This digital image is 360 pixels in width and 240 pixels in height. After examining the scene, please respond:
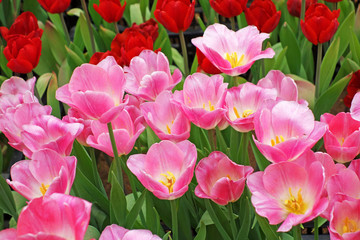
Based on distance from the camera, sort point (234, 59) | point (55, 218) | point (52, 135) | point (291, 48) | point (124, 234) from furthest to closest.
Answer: point (291, 48) < point (234, 59) < point (52, 135) < point (124, 234) < point (55, 218)

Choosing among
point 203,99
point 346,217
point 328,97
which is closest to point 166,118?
point 203,99

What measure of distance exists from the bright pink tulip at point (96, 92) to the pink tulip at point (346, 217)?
0.95 ft

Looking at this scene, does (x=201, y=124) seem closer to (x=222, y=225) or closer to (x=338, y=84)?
(x=222, y=225)

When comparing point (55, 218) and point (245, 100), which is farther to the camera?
point (245, 100)

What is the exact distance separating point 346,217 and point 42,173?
369mm

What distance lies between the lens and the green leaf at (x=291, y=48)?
4.69 ft

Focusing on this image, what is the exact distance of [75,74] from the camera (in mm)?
721

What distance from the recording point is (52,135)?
75 centimetres

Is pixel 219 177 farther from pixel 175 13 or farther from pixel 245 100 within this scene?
pixel 175 13

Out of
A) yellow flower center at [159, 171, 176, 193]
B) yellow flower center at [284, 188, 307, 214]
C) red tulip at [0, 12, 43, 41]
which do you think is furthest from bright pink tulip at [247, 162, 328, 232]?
red tulip at [0, 12, 43, 41]

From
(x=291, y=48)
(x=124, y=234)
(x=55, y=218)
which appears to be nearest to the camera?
(x=55, y=218)

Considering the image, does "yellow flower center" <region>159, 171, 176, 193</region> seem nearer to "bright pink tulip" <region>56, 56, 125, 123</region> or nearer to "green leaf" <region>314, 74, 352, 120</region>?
"bright pink tulip" <region>56, 56, 125, 123</region>

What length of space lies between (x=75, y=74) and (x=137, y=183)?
0.32 metres

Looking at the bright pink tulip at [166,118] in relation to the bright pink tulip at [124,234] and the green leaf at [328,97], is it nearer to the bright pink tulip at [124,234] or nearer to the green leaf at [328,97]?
the bright pink tulip at [124,234]
